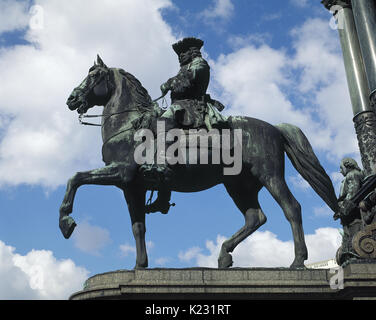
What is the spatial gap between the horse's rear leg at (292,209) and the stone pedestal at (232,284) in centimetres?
78

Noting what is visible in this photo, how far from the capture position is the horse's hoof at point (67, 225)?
9.91 metres

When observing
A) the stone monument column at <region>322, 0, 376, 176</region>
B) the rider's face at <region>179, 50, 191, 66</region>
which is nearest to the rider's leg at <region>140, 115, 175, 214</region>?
the rider's face at <region>179, 50, 191, 66</region>

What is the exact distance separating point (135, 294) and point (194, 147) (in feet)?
10.5

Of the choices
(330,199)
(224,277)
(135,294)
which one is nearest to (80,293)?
(135,294)

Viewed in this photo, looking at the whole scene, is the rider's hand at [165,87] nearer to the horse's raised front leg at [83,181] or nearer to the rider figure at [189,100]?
the rider figure at [189,100]

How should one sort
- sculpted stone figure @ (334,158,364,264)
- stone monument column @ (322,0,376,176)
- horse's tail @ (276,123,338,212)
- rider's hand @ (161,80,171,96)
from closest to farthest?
horse's tail @ (276,123,338,212), rider's hand @ (161,80,171,96), sculpted stone figure @ (334,158,364,264), stone monument column @ (322,0,376,176)

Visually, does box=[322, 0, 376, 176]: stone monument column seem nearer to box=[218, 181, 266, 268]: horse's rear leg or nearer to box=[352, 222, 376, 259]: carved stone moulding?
box=[352, 222, 376, 259]: carved stone moulding

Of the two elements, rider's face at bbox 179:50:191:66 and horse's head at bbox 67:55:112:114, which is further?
rider's face at bbox 179:50:191:66

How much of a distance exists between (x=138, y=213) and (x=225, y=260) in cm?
192

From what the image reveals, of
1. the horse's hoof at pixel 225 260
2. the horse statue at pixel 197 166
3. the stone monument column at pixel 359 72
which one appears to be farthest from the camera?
the stone monument column at pixel 359 72

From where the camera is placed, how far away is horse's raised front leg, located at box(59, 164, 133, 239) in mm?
9953

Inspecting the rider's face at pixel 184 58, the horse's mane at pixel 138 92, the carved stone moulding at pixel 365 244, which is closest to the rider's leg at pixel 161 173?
the horse's mane at pixel 138 92

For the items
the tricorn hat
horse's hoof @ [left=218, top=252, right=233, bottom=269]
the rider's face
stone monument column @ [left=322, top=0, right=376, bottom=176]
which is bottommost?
horse's hoof @ [left=218, top=252, right=233, bottom=269]

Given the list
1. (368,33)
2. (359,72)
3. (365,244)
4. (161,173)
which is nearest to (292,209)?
(365,244)
